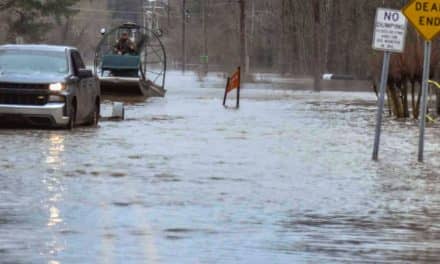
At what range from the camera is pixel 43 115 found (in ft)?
68.7

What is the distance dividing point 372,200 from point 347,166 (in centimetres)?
361

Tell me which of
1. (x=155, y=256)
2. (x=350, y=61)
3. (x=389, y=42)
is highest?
(x=389, y=42)

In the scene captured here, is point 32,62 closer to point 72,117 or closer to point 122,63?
point 72,117

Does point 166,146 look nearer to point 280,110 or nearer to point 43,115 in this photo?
point 43,115

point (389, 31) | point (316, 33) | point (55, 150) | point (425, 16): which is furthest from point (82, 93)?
point (316, 33)

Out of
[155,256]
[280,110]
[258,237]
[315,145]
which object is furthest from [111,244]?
[280,110]

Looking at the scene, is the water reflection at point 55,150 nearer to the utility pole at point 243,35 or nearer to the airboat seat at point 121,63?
the airboat seat at point 121,63

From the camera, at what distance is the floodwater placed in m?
9.51

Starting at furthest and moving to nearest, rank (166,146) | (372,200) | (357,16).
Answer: (357,16), (166,146), (372,200)

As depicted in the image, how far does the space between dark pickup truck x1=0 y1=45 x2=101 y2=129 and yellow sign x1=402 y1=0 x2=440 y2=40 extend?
721 centimetres

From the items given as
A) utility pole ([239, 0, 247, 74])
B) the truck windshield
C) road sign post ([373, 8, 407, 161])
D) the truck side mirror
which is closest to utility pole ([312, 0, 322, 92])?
utility pole ([239, 0, 247, 74])

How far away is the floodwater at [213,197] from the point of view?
374 inches

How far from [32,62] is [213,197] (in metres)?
9.96

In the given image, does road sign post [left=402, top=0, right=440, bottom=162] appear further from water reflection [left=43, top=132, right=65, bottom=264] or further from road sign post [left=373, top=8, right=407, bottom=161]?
water reflection [left=43, top=132, right=65, bottom=264]
